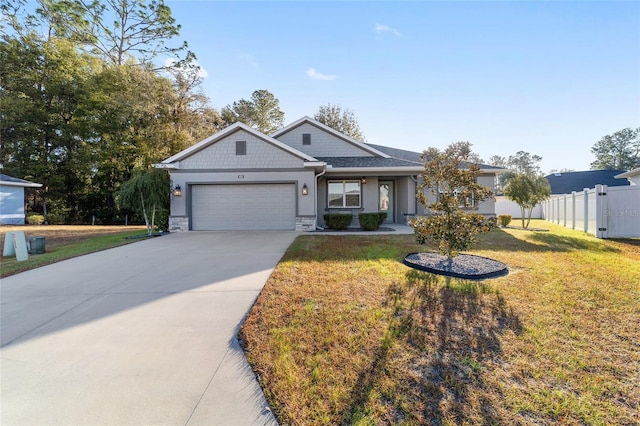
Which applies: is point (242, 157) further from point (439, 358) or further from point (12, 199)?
point (12, 199)

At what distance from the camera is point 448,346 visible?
3.01 metres

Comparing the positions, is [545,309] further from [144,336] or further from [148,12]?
[148,12]

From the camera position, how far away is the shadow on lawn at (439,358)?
2.18 m

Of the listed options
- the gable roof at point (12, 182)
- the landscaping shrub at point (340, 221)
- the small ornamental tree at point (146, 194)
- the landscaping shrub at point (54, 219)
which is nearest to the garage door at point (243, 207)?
the small ornamental tree at point (146, 194)

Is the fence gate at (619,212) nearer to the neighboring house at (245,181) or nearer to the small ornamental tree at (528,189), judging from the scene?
the small ornamental tree at (528,189)

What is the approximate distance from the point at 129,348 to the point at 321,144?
43.7 ft

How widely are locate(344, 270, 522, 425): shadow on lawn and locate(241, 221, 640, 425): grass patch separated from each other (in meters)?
0.01

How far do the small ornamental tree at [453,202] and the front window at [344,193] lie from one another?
7.96 metres

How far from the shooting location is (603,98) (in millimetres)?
12242

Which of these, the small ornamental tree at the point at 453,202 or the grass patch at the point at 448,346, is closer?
the grass patch at the point at 448,346

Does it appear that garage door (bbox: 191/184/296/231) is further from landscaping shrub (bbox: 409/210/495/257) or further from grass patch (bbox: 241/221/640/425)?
landscaping shrub (bbox: 409/210/495/257)

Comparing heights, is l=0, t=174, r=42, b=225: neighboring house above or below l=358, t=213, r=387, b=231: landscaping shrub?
above

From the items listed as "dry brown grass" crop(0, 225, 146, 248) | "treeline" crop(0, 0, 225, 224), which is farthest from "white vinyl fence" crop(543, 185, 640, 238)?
"treeline" crop(0, 0, 225, 224)

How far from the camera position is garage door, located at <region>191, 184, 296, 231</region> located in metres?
12.3
